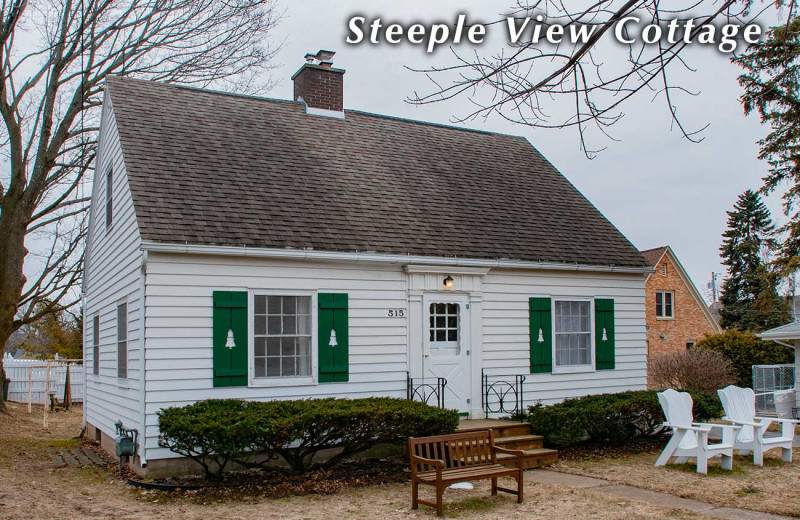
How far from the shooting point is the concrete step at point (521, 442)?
37.5ft

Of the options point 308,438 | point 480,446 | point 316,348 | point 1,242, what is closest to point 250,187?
point 316,348

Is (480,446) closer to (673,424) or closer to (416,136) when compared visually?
(673,424)

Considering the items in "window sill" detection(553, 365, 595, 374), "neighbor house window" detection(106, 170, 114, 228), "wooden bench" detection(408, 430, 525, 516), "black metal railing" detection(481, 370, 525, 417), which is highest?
"neighbor house window" detection(106, 170, 114, 228)

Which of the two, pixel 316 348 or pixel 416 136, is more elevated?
pixel 416 136

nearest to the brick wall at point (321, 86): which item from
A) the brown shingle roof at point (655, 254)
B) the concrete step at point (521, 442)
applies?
the concrete step at point (521, 442)

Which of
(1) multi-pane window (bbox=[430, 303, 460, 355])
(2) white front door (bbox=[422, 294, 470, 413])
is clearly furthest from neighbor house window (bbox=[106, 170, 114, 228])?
(1) multi-pane window (bbox=[430, 303, 460, 355])

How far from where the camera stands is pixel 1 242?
18375mm

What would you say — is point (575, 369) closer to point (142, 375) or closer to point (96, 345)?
point (142, 375)

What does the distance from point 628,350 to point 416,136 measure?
637cm

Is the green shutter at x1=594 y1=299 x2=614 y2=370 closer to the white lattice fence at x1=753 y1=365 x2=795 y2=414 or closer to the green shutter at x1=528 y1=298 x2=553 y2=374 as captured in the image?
the green shutter at x1=528 y1=298 x2=553 y2=374

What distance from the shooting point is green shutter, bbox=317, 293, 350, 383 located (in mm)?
11609

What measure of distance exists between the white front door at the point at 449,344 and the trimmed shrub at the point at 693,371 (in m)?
10.8

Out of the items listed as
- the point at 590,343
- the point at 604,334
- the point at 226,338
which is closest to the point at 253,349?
the point at 226,338

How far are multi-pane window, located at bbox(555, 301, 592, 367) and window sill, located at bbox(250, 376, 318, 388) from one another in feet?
16.4
